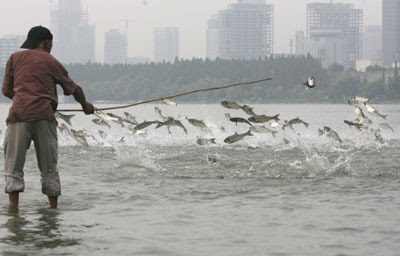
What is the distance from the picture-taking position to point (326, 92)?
522 feet

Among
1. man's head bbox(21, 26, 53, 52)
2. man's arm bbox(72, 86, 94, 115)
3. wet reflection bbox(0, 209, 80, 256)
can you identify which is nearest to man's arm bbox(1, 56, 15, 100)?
man's head bbox(21, 26, 53, 52)

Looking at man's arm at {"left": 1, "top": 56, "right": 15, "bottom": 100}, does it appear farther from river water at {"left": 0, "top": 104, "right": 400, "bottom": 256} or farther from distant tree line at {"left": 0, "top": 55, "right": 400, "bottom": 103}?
distant tree line at {"left": 0, "top": 55, "right": 400, "bottom": 103}

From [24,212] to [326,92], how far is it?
503ft

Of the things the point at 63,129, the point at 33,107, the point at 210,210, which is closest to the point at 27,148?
the point at 33,107

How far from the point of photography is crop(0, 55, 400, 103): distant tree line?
158750 millimetres

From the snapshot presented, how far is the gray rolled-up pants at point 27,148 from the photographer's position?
8.21 m

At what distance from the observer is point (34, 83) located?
8.15 metres

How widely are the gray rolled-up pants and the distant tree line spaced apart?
145815mm

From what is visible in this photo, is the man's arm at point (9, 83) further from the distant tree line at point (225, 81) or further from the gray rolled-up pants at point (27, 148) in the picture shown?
the distant tree line at point (225, 81)

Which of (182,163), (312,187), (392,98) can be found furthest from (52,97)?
(392,98)

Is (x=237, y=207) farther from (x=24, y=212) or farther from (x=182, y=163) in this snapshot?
(x=182, y=163)

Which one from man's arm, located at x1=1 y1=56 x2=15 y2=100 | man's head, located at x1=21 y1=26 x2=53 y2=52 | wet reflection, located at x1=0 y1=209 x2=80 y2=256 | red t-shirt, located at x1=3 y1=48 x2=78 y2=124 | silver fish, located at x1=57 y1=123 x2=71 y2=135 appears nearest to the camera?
wet reflection, located at x1=0 y1=209 x2=80 y2=256

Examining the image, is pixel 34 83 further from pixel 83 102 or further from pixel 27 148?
pixel 27 148

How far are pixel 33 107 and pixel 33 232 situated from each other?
1362mm
